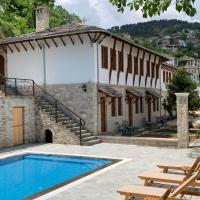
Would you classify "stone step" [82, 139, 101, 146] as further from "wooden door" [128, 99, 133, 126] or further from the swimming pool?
"wooden door" [128, 99, 133, 126]

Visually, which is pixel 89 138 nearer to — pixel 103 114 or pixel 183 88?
pixel 103 114

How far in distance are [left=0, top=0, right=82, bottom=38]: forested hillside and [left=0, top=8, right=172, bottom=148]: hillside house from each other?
13.0 m

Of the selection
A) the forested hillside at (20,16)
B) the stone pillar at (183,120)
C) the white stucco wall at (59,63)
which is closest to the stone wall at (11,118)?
the white stucco wall at (59,63)

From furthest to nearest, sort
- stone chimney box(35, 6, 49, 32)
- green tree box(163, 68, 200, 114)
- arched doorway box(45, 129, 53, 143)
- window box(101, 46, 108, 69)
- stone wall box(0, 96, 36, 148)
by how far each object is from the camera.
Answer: green tree box(163, 68, 200, 114)
stone chimney box(35, 6, 49, 32)
window box(101, 46, 108, 69)
arched doorway box(45, 129, 53, 143)
stone wall box(0, 96, 36, 148)

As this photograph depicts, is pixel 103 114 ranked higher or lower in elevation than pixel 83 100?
lower

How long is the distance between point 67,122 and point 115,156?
5.40 m

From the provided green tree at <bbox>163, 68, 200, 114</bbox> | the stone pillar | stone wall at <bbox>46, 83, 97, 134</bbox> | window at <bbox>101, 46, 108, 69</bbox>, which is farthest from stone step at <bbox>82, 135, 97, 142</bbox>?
green tree at <bbox>163, 68, 200, 114</bbox>

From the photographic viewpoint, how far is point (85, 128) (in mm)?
21250

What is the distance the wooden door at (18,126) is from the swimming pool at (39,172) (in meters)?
3.48

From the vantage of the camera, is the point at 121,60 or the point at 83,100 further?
the point at 121,60

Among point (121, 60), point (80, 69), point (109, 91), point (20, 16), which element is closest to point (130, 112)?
point (121, 60)

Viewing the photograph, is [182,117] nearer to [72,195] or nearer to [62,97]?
[62,97]

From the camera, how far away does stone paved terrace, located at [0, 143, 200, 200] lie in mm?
9797

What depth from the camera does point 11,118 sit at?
64.3 feet
